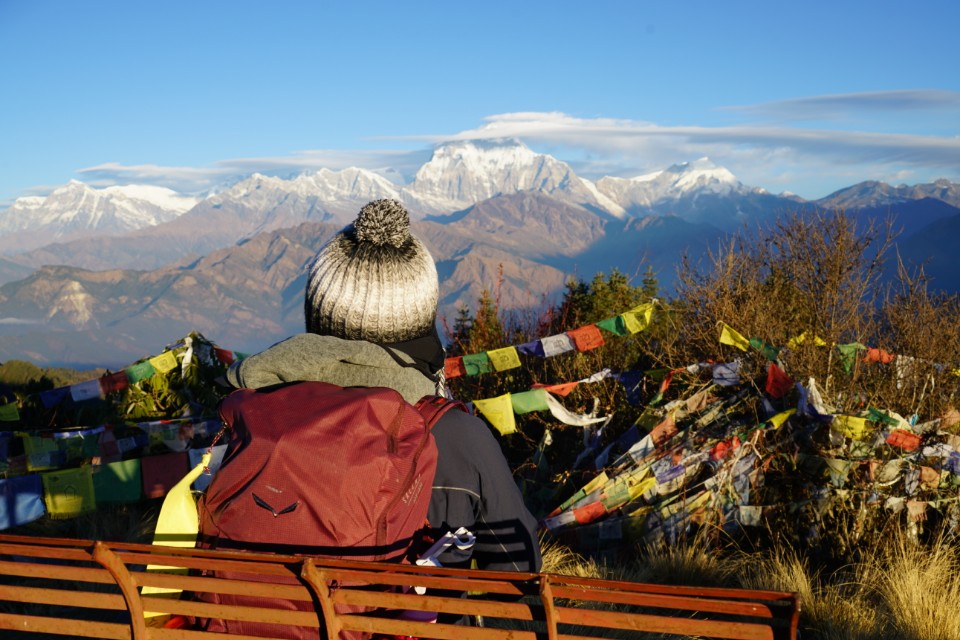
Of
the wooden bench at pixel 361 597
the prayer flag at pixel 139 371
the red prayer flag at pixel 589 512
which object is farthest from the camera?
the prayer flag at pixel 139 371

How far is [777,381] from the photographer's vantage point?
232 inches

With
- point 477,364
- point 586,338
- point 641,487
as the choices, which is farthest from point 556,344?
point 641,487

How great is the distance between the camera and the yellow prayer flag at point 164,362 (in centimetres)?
919

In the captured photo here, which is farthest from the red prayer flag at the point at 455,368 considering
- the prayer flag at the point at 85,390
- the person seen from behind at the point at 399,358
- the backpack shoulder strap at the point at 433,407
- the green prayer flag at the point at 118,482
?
the backpack shoulder strap at the point at 433,407

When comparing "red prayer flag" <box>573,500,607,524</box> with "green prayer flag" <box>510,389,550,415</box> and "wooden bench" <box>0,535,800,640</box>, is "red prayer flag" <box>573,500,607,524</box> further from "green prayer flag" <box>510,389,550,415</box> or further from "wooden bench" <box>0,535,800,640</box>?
"wooden bench" <box>0,535,800,640</box>

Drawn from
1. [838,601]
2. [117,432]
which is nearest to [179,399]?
[117,432]

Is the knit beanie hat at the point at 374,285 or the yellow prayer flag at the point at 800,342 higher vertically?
the knit beanie hat at the point at 374,285

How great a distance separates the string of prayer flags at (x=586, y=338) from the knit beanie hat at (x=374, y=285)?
504 cm

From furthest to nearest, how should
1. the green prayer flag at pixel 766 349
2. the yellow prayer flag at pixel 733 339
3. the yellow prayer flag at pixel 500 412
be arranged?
the yellow prayer flag at pixel 500 412 → the yellow prayer flag at pixel 733 339 → the green prayer flag at pixel 766 349

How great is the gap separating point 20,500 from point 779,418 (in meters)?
5.68

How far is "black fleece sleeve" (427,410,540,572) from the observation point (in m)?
2.45

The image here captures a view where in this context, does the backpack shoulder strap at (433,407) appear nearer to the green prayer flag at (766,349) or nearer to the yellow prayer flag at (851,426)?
the yellow prayer flag at (851,426)

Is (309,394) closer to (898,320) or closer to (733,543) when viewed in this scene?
(733,543)

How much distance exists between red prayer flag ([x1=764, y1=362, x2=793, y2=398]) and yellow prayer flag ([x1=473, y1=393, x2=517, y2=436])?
6.83 feet
